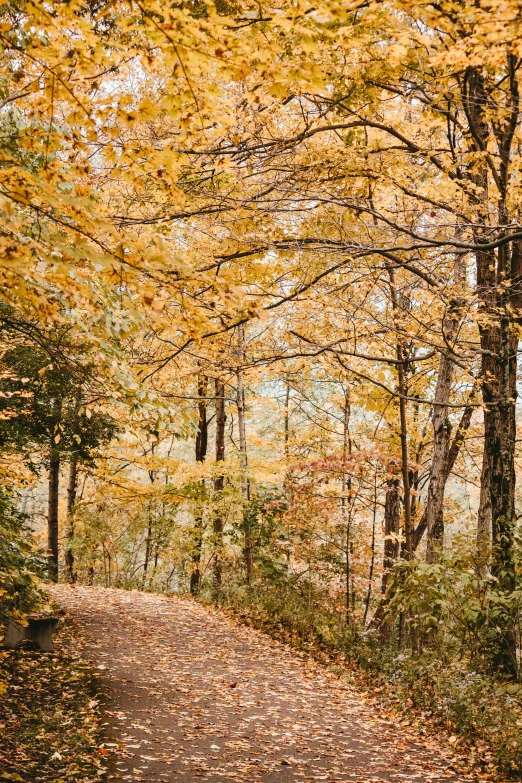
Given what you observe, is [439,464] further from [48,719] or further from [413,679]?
[48,719]

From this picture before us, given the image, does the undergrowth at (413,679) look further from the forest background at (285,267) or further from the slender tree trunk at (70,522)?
the slender tree trunk at (70,522)

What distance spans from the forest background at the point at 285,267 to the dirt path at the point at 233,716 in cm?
80

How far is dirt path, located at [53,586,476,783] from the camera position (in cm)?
463

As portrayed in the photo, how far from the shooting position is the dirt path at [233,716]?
15.2 feet

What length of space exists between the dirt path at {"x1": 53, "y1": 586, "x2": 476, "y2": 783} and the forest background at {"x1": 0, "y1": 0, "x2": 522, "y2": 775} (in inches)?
31.4

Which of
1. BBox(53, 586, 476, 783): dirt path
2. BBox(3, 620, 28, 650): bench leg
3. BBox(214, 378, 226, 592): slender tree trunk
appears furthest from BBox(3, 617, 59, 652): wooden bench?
BBox(214, 378, 226, 592): slender tree trunk

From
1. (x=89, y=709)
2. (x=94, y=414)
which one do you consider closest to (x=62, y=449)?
(x=94, y=414)

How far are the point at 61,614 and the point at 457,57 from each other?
9.73 meters

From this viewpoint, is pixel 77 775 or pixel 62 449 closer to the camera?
pixel 77 775

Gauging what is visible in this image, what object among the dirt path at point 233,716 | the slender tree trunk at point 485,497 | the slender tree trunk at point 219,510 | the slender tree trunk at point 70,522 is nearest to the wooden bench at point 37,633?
the dirt path at point 233,716

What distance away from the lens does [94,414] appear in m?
10.4

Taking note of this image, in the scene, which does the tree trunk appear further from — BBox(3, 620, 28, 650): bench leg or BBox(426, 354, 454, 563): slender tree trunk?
BBox(3, 620, 28, 650): bench leg

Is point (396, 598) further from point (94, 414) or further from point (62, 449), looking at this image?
point (62, 449)

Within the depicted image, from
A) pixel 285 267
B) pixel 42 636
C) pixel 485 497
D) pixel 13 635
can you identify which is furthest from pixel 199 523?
pixel 285 267
